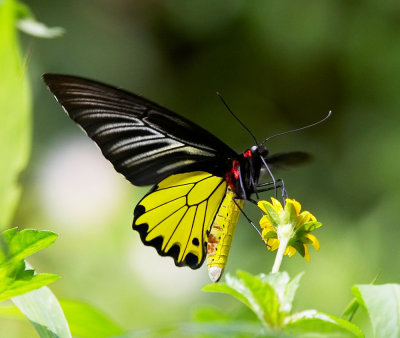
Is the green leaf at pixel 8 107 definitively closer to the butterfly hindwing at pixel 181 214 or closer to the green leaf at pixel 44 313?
the green leaf at pixel 44 313

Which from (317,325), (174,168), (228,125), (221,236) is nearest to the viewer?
(317,325)

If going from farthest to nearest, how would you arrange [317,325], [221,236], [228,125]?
[228,125] < [221,236] < [317,325]

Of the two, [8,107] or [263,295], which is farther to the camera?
[263,295]

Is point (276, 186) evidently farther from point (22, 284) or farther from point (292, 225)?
point (22, 284)

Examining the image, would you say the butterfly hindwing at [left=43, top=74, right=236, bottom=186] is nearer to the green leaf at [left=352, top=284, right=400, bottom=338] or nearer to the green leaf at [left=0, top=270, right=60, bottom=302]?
the green leaf at [left=0, top=270, right=60, bottom=302]

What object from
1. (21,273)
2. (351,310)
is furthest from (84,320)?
(351,310)

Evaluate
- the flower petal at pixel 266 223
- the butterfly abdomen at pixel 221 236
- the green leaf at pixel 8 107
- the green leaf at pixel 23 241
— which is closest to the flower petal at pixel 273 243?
the flower petal at pixel 266 223

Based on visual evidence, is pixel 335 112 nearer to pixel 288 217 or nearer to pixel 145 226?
pixel 145 226
